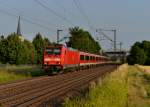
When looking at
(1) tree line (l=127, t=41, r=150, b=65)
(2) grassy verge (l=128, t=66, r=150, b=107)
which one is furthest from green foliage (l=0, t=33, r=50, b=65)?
(1) tree line (l=127, t=41, r=150, b=65)

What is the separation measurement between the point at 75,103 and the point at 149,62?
5391 inches

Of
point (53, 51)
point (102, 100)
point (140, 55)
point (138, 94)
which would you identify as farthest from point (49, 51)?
point (140, 55)

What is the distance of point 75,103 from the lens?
14086 mm

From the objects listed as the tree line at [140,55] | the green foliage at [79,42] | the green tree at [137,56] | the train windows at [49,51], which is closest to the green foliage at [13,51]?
the train windows at [49,51]

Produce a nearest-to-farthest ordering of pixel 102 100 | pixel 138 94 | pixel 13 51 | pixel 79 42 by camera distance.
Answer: pixel 102 100 < pixel 138 94 < pixel 13 51 < pixel 79 42

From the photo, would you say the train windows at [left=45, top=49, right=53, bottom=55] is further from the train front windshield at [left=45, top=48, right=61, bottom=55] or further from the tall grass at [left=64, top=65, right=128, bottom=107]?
the tall grass at [left=64, top=65, right=128, bottom=107]

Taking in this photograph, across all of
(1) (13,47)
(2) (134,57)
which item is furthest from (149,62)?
(1) (13,47)

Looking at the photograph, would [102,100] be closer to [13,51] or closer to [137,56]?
[13,51]

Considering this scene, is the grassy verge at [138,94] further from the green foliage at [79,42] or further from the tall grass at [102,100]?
the green foliage at [79,42]

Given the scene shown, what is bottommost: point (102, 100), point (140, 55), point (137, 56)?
point (102, 100)

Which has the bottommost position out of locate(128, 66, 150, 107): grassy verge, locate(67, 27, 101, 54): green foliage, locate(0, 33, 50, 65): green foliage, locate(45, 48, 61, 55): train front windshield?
locate(128, 66, 150, 107): grassy verge

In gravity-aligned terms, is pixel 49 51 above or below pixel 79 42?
below

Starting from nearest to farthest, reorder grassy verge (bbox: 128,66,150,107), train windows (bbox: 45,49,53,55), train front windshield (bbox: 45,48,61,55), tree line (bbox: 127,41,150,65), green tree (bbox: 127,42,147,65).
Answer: grassy verge (bbox: 128,66,150,107) < train front windshield (bbox: 45,48,61,55) < train windows (bbox: 45,49,53,55) < green tree (bbox: 127,42,147,65) < tree line (bbox: 127,41,150,65)

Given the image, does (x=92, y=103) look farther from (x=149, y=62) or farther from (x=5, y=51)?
(x=149, y=62)
